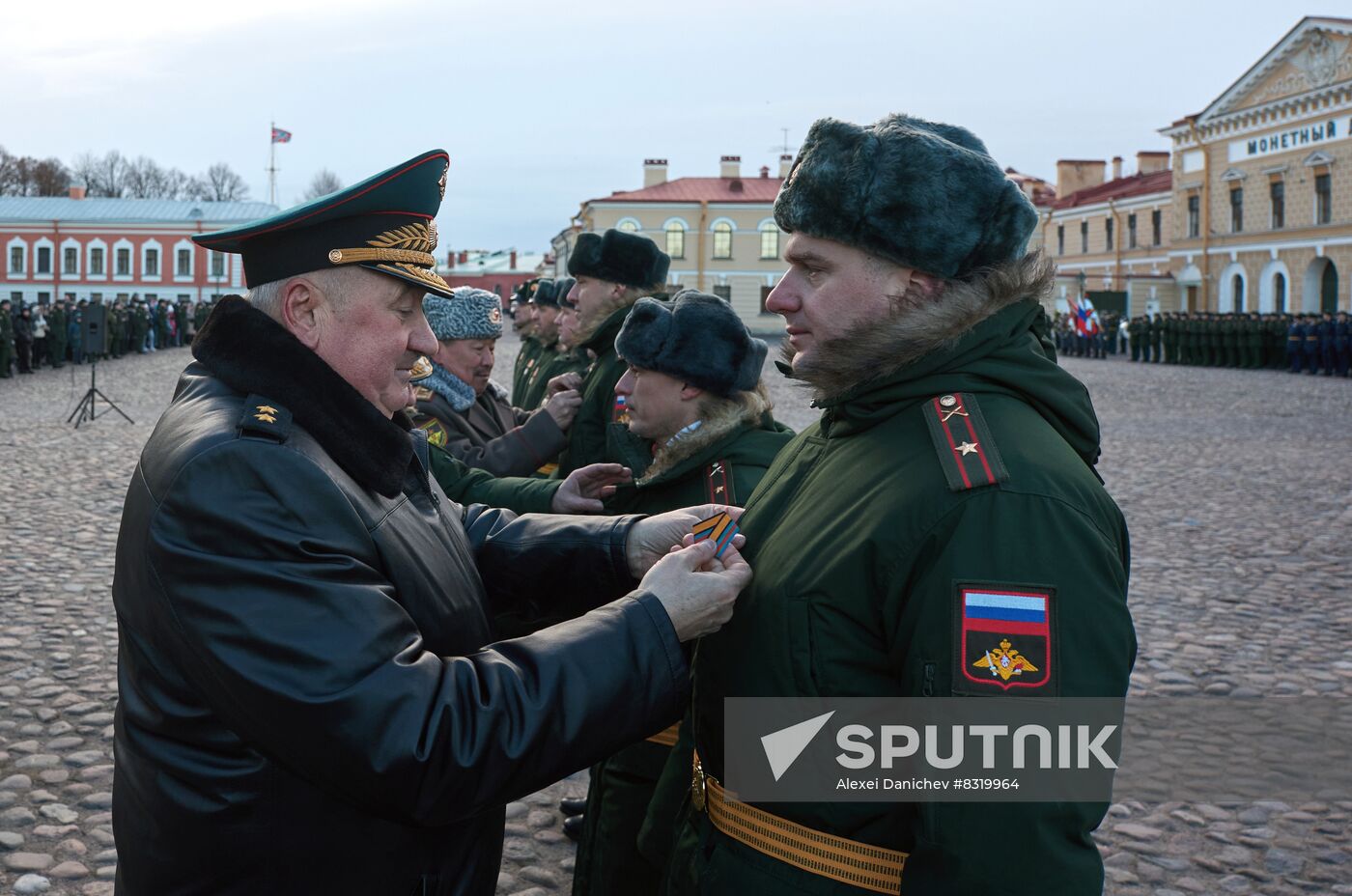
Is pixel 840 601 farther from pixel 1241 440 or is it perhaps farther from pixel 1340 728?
pixel 1241 440

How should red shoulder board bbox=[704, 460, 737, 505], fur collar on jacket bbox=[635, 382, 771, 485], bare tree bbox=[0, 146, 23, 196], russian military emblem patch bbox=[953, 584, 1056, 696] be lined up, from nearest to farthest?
russian military emblem patch bbox=[953, 584, 1056, 696] < red shoulder board bbox=[704, 460, 737, 505] < fur collar on jacket bbox=[635, 382, 771, 485] < bare tree bbox=[0, 146, 23, 196]

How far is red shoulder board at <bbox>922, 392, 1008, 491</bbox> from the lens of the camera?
1.79m

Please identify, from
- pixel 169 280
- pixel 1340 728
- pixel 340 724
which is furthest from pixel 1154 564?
pixel 169 280

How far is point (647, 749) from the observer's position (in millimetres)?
3277

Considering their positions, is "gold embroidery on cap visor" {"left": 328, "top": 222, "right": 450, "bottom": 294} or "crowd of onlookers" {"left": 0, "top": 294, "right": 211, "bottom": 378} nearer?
"gold embroidery on cap visor" {"left": 328, "top": 222, "right": 450, "bottom": 294}

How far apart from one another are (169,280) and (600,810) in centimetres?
7656

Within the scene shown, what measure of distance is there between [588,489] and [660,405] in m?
0.33

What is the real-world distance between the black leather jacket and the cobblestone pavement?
7.11 ft

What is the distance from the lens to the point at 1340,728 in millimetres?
5273

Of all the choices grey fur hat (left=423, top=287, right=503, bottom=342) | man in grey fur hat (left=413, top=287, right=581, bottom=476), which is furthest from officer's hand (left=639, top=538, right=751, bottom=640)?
grey fur hat (left=423, top=287, right=503, bottom=342)

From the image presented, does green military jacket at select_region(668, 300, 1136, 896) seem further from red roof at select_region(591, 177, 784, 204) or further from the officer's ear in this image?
red roof at select_region(591, 177, 784, 204)

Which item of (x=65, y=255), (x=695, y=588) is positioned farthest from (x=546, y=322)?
(x=65, y=255)

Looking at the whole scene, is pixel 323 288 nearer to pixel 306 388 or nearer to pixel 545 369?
pixel 306 388

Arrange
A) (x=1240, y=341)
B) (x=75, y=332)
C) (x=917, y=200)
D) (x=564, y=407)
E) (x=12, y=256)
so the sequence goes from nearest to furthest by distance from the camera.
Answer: (x=917, y=200) → (x=564, y=407) → (x=75, y=332) → (x=1240, y=341) → (x=12, y=256)
